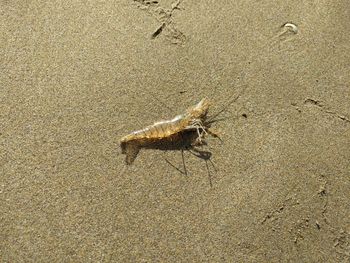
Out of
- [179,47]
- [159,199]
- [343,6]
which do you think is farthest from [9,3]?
[343,6]

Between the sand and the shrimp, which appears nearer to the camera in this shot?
the sand

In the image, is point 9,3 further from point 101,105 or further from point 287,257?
point 287,257

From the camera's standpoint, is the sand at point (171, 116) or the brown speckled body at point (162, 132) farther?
the brown speckled body at point (162, 132)

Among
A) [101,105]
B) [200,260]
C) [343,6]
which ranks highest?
[343,6]
